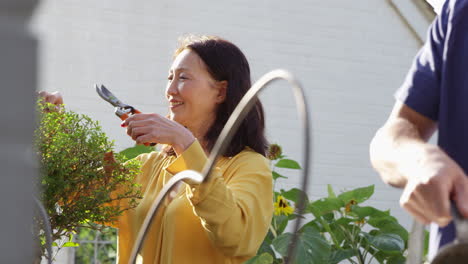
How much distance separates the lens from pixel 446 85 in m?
1.07

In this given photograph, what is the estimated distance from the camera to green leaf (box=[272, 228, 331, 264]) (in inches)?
130

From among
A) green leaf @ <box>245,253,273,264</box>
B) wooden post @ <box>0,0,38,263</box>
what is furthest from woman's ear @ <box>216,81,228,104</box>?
wooden post @ <box>0,0,38,263</box>

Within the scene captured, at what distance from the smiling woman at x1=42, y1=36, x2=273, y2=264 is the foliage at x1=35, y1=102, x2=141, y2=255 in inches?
4.1

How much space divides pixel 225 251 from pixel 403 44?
19.9 feet

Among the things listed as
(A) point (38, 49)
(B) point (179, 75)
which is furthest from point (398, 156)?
(B) point (179, 75)

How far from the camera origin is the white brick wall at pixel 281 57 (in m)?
6.23

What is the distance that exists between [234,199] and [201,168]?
4.5 inches

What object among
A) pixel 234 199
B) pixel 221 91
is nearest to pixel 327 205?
pixel 221 91

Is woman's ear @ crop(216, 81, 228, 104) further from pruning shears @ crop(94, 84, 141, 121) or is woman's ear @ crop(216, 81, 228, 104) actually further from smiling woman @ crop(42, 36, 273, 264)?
pruning shears @ crop(94, 84, 141, 121)

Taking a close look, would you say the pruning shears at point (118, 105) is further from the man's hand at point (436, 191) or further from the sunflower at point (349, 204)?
the sunflower at point (349, 204)

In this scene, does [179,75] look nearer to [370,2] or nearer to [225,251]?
[225,251]

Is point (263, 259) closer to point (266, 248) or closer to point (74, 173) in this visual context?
point (266, 248)

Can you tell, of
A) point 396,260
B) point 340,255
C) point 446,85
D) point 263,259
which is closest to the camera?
point 446,85

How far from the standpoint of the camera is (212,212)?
169 centimetres
